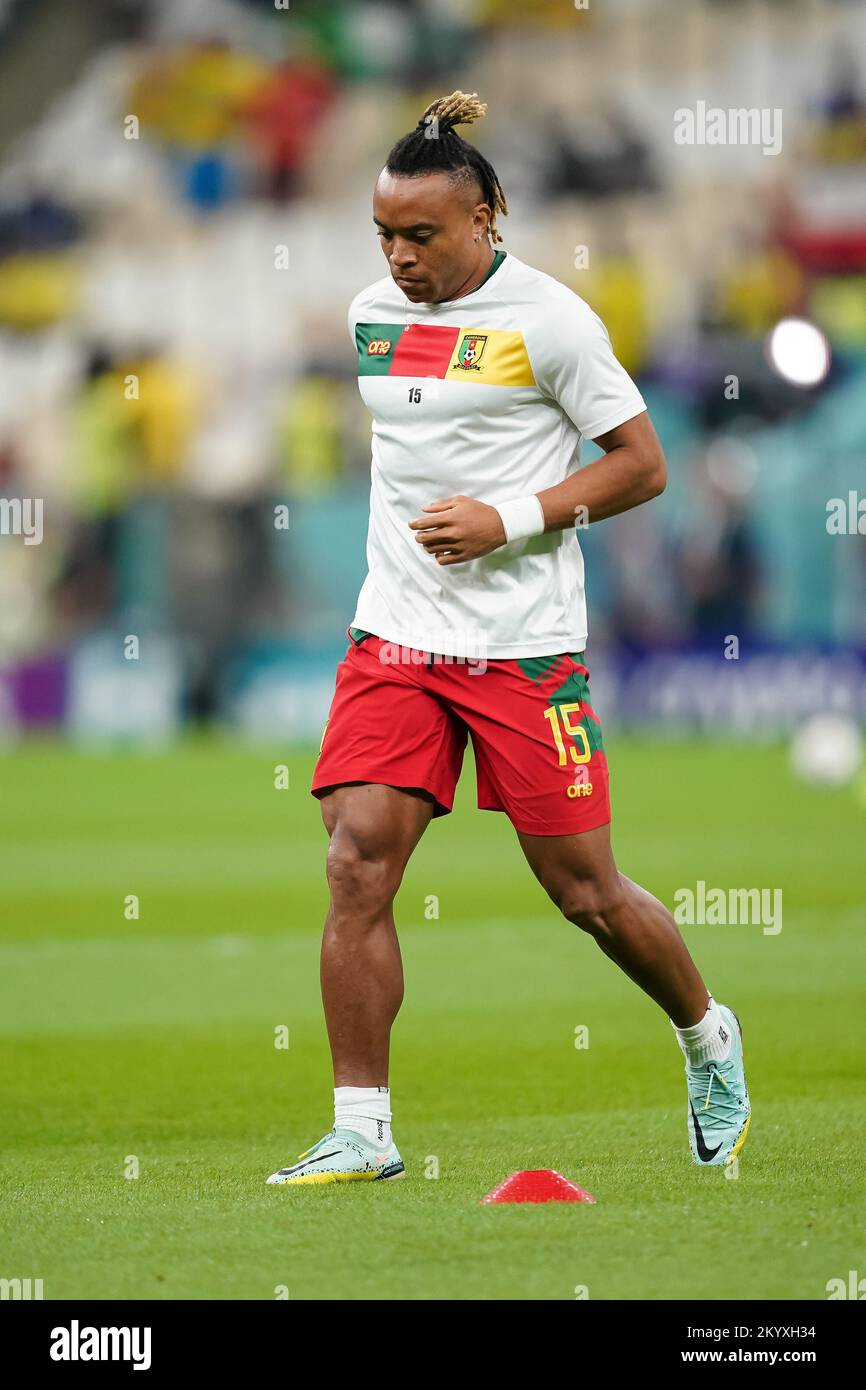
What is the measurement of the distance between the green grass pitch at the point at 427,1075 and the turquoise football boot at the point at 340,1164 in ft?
0.31

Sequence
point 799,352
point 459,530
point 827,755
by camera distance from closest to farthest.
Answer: point 459,530, point 799,352, point 827,755

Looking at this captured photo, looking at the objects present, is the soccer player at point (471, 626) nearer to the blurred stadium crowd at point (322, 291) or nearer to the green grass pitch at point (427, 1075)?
the green grass pitch at point (427, 1075)

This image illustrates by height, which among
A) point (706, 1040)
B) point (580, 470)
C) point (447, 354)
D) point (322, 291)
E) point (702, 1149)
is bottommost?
point (702, 1149)

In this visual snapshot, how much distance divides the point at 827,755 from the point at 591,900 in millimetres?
13548

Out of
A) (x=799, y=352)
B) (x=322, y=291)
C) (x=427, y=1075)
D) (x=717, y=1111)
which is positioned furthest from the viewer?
(x=322, y=291)

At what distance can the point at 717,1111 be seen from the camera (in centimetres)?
545

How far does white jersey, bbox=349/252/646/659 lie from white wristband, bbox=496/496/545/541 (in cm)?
13

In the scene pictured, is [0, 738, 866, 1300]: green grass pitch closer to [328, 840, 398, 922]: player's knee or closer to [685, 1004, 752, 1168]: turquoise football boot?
[685, 1004, 752, 1168]: turquoise football boot

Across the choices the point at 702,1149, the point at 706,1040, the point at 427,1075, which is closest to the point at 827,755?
the point at 427,1075

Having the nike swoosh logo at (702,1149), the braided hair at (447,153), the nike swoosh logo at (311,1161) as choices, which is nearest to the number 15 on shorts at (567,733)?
the nike swoosh logo at (702,1149)

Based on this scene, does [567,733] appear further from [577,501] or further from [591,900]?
[577,501]

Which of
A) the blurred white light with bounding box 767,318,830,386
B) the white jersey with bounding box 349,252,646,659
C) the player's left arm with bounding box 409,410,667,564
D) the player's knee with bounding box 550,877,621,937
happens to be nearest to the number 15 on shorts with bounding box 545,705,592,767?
the white jersey with bounding box 349,252,646,659

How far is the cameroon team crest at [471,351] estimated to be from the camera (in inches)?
209

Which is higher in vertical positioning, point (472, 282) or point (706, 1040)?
point (472, 282)
